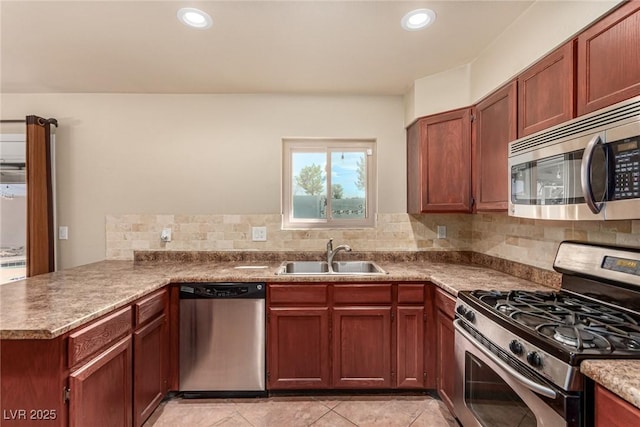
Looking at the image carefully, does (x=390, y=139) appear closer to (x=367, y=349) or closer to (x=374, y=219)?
(x=374, y=219)

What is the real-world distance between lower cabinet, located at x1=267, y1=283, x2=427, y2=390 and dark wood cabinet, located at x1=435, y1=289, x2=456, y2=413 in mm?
107

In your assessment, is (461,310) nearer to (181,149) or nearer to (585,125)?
(585,125)

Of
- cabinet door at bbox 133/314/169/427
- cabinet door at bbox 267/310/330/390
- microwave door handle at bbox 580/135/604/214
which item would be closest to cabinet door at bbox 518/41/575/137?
microwave door handle at bbox 580/135/604/214

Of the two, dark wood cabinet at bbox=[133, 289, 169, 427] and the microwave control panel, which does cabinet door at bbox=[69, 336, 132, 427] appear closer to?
dark wood cabinet at bbox=[133, 289, 169, 427]

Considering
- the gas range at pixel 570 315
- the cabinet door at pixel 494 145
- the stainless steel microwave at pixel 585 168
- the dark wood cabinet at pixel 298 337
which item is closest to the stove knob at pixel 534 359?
the gas range at pixel 570 315

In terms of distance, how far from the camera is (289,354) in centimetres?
213

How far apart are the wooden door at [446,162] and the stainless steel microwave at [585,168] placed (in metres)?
0.66

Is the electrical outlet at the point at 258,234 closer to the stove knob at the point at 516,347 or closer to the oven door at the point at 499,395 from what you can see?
the oven door at the point at 499,395

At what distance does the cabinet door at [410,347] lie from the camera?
213cm

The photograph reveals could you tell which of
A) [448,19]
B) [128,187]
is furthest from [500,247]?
[128,187]

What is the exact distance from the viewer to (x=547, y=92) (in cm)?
152

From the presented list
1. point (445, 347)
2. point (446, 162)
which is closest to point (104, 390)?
point (445, 347)

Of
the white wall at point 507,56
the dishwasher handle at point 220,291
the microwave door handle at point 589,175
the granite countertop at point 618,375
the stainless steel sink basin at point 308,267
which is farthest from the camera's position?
the stainless steel sink basin at point 308,267

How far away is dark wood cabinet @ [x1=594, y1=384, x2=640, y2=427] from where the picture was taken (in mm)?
816
